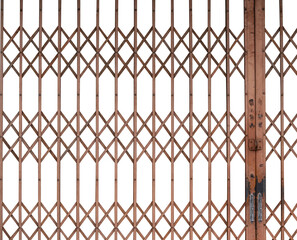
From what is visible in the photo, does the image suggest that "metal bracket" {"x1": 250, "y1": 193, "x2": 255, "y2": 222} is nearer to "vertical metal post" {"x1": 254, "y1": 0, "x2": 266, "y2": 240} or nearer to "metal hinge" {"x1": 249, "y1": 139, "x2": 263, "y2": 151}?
"vertical metal post" {"x1": 254, "y1": 0, "x2": 266, "y2": 240}

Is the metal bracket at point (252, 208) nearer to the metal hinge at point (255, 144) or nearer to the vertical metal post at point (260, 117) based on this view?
the vertical metal post at point (260, 117)

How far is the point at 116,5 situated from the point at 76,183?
103cm

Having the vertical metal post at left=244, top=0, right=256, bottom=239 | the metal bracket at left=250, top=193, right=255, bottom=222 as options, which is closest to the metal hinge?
the vertical metal post at left=244, top=0, right=256, bottom=239

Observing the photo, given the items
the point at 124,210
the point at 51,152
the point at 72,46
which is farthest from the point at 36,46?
the point at 124,210

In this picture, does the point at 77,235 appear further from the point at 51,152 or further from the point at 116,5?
the point at 116,5

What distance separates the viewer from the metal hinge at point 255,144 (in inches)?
96.0

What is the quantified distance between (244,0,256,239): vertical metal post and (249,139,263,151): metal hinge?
18 millimetres

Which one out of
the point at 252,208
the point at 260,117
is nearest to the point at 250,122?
the point at 260,117

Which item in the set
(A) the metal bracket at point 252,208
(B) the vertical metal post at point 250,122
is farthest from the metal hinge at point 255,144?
(A) the metal bracket at point 252,208

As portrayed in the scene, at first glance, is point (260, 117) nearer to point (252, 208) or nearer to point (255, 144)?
point (255, 144)

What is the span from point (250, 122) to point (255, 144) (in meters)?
0.13

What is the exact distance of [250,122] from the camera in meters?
2.45

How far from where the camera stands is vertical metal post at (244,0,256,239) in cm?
244

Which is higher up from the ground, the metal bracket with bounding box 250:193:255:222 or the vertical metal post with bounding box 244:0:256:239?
the vertical metal post with bounding box 244:0:256:239
